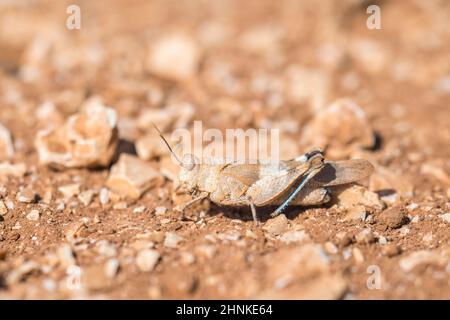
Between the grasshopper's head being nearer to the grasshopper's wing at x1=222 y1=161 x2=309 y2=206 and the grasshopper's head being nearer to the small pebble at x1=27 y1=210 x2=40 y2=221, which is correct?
the grasshopper's wing at x1=222 y1=161 x2=309 y2=206

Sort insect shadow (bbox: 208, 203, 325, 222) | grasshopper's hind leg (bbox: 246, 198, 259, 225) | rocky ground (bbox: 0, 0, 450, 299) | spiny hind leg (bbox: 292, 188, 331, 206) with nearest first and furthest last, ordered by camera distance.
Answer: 1. rocky ground (bbox: 0, 0, 450, 299)
2. grasshopper's hind leg (bbox: 246, 198, 259, 225)
3. spiny hind leg (bbox: 292, 188, 331, 206)
4. insect shadow (bbox: 208, 203, 325, 222)

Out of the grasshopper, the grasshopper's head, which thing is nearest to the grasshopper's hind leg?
the grasshopper

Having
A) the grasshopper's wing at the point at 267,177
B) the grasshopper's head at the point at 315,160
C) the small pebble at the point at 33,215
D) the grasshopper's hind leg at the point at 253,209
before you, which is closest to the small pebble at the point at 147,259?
the grasshopper's hind leg at the point at 253,209

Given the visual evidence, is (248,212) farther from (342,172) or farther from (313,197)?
(342,172)

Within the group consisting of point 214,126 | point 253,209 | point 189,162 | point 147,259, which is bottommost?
point 147,259

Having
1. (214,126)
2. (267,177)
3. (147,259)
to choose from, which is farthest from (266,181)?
(214,126)

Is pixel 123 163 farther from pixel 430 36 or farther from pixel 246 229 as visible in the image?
→ pixel 430 36

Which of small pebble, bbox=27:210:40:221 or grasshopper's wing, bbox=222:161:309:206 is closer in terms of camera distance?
grasshopper's wing, bbox=222:161:309:206
